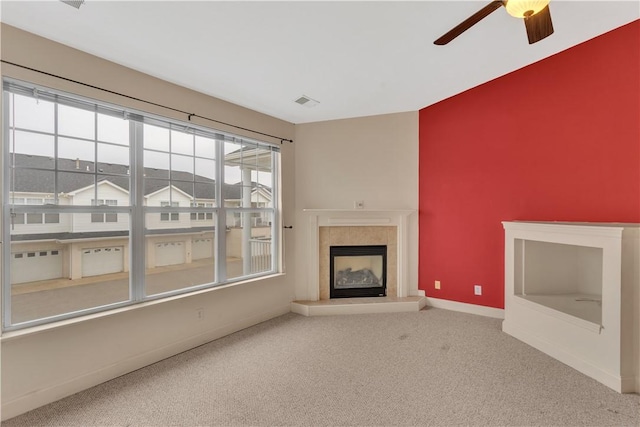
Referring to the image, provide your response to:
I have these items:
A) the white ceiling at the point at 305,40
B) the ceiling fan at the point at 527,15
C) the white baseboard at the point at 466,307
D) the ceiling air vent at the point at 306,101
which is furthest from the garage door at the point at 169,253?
the ceiling fan at the point at 527,15

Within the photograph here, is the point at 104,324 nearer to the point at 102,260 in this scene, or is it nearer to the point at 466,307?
the point at 102,260

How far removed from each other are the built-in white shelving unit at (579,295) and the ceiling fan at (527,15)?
60.0 inches

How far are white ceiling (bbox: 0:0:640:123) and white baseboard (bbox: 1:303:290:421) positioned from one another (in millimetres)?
2466

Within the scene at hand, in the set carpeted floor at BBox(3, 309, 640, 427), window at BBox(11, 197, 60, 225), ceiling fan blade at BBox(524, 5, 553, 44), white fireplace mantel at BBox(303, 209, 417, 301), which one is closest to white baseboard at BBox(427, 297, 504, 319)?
white fireplace mantel at BBox(303, 209, 417, 301)

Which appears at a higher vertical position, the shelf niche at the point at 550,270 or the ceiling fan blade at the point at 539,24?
the ceiling fan blade at the point at 539,24

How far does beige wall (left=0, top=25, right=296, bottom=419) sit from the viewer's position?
201 cm

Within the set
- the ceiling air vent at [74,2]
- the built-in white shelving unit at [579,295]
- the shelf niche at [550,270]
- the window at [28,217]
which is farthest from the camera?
the shelf niche at [550,270]

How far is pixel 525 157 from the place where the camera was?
3381 millimetres

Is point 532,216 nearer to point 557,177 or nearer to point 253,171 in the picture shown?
point 557,177

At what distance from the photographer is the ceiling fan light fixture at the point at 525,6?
1.67 m

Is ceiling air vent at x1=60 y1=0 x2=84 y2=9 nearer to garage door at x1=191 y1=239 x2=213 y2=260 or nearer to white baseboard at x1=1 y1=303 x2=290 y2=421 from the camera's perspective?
white baseboard at x1=1 y1=303 x2=290 y2=421

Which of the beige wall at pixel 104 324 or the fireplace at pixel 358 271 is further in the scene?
the fireplace at pixel 358 271

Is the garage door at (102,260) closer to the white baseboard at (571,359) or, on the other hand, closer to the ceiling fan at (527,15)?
the ceiling fan at (527,15)

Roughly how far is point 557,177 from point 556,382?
1951 mm
